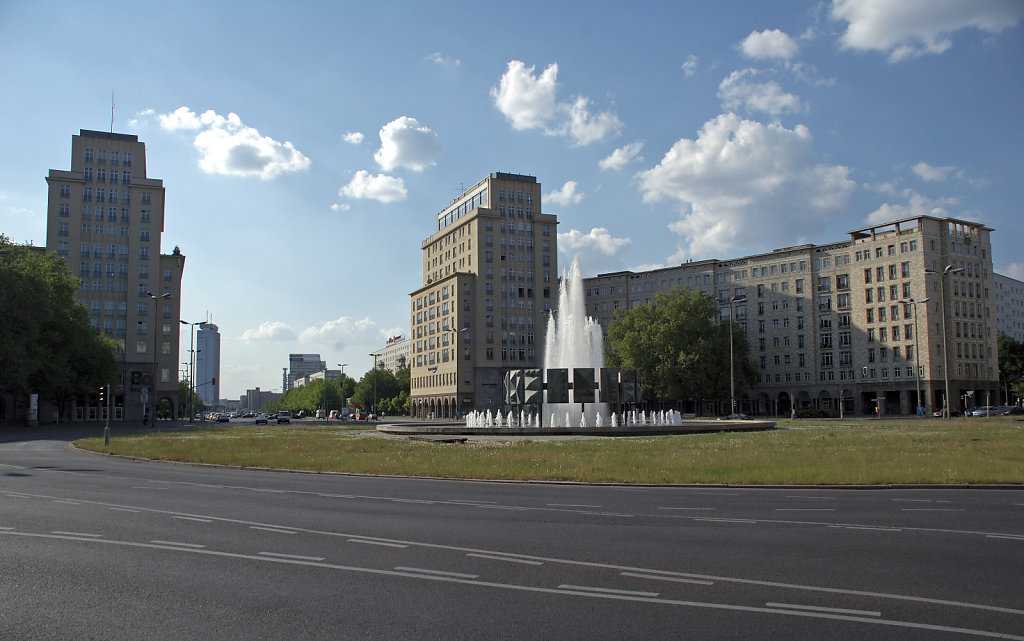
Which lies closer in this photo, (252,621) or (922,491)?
(252,621)

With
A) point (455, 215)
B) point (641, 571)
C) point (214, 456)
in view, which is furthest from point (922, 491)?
point (455, 215)

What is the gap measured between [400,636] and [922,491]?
618 inches

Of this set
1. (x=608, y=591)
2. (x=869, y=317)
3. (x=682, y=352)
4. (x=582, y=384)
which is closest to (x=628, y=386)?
(x=582, y=384)

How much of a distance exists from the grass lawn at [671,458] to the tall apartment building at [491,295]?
79.2 m

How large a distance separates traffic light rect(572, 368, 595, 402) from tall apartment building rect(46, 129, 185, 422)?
78.1m

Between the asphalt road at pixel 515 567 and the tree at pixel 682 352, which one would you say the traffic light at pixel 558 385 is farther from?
the tree at pixel 682 352

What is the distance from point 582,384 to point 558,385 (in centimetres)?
161

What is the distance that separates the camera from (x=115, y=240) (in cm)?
10912

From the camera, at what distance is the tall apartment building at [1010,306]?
7106 inches

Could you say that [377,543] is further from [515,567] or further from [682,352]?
[682,352]

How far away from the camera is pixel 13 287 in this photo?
65125mm

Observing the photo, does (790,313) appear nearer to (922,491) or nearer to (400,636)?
(922,491)

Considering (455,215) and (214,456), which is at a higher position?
(455,215)

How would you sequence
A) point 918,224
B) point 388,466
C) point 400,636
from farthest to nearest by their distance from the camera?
point 918,224 < point 388,466 < point 400,636
